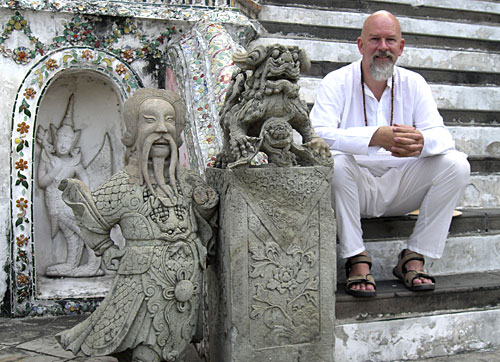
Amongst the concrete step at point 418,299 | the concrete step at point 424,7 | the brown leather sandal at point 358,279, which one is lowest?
the concrete step at point 418,299

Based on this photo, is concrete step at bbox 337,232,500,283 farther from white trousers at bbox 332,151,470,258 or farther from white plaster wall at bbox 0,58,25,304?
white plaster wall at bbox 0,58,25,304

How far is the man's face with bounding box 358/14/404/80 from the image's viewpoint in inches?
144

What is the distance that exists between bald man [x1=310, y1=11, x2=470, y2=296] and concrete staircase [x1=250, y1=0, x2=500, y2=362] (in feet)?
0.44

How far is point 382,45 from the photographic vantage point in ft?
12.0

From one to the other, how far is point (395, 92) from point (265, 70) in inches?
51.7

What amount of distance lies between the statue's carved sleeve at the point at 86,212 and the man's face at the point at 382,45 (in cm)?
187

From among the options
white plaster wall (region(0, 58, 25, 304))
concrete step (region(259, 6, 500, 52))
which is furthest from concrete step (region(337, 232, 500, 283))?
concrete step (region(259, 6, 500, 52))

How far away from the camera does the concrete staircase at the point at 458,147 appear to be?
3.22m

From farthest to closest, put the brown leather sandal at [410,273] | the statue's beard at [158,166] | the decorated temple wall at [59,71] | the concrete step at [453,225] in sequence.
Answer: the decorated temple wall at [59,71] → the concrete step at [453,225] → the brown leather sandal at [410,273] → the statue's beard at [158,166]

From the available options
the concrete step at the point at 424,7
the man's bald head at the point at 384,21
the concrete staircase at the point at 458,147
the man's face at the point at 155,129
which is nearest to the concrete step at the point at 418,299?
the concrete staircase at the point at 458,147

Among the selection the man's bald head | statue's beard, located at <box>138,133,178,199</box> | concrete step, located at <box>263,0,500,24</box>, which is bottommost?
statue's beard, located at <box>138,133,178,199</box>

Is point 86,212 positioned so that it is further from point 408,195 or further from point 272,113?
point 408,195

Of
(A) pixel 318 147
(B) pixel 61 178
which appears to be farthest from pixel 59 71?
(A) pixel 318 147

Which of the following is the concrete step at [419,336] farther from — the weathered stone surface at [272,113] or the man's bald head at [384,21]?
the man's bald head at [384,21]
